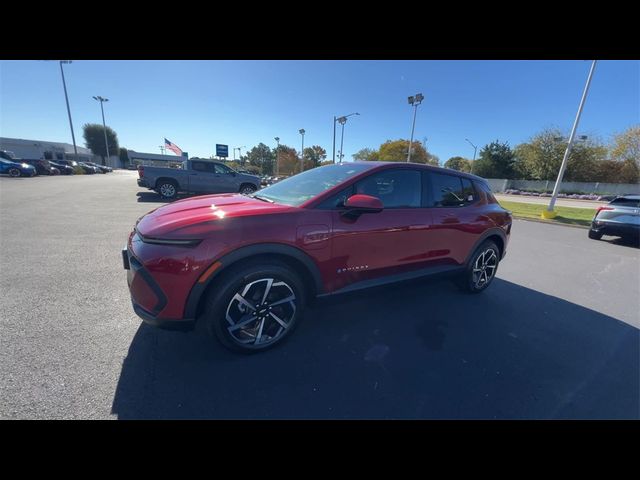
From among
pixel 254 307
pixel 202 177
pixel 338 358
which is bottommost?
pixel 338 358

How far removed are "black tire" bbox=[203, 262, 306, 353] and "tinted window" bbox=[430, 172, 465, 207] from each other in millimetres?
2037

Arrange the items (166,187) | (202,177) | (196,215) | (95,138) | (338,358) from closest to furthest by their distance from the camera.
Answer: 1. (196,215)
2. (338,358)
3. (166,187)
4. (202,177)
5. (95,138)

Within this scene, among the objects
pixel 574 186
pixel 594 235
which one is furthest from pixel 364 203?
pixel 574 186

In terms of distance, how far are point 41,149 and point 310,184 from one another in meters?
75.0

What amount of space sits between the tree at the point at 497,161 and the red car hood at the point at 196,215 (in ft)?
179

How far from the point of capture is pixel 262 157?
251 ft

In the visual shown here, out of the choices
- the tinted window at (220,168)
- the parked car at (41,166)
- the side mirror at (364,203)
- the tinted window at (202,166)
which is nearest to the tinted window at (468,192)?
the side mirror at (364,203)

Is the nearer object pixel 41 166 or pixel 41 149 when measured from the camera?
pixel 41 166

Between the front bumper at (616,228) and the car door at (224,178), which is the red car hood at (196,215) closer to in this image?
the car door at (224,178)

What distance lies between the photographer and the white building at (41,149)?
153ft

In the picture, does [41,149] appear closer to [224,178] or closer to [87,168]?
[87,168]

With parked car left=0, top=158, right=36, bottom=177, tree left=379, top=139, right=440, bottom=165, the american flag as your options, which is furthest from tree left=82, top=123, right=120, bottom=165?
tree left=379, top=139, right=440, bottom=165

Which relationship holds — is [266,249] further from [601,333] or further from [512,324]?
[601,333]

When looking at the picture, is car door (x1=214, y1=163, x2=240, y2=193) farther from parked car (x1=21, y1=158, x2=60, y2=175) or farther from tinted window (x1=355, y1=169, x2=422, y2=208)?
parked car (x1=21, y1=158, x2=60, y2=175)
